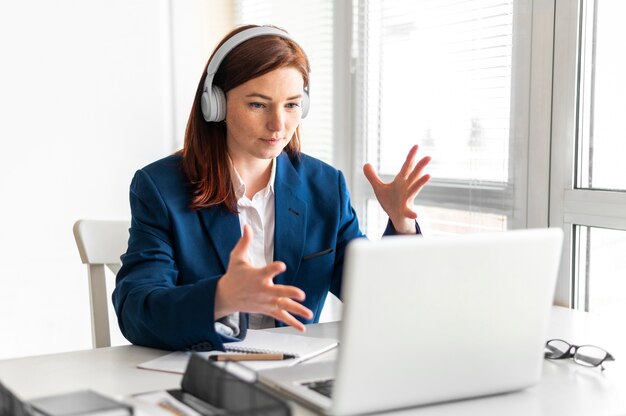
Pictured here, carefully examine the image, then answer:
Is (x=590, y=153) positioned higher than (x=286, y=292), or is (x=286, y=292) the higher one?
(x=590, y=153)

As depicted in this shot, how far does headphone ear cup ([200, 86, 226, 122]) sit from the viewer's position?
1653 millimetres

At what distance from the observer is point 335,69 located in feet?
9.24

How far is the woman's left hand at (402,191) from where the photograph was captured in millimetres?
1598

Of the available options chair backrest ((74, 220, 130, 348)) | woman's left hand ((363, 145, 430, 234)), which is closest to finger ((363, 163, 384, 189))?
woman's left hand ((363, 145, 430, 234))

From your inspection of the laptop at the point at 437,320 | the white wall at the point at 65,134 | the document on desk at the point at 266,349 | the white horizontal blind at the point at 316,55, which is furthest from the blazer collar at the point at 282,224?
the white wall at the point at 65,134

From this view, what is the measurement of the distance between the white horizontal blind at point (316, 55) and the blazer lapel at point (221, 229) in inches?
49.7

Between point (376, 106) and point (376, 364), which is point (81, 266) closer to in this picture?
point (376, 106)

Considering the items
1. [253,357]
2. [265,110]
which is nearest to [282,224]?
[265,110]

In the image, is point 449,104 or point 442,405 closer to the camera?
point 442,405

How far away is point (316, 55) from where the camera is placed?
9.57 ft

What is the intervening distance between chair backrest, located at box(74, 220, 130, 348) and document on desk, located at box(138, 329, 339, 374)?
43 centimetres

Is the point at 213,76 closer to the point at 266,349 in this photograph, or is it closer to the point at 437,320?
the point at 266,349

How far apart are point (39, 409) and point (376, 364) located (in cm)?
42

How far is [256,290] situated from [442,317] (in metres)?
0.32
